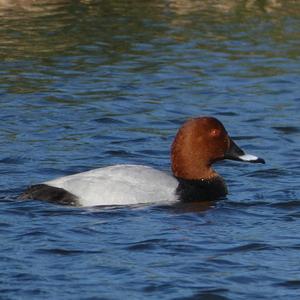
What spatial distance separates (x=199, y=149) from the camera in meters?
10.6

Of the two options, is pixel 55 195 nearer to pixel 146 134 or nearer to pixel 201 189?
pixel 201 189

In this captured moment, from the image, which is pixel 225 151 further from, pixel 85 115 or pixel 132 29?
pixel 132 29

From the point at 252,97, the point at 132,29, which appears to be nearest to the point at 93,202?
the point at 252,97

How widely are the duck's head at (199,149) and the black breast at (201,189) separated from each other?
10cm

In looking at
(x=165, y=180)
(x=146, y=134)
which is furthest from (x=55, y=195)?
(x=146, y=134)

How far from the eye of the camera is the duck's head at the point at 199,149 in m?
10.6

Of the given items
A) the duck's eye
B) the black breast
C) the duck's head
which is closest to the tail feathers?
the black breast

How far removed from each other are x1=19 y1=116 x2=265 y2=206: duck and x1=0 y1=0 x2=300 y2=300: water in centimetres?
13

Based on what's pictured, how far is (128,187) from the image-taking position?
9930 millimetres

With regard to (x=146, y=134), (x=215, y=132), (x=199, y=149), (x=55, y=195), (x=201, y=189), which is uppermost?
(x=215, y=132)

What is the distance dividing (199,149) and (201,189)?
1.33ft

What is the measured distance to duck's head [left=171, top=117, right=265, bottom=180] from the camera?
416 inches

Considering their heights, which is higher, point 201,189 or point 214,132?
point 214,132

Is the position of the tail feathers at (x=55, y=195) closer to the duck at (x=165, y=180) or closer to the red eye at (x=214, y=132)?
the duck at (x=165, y=180)
